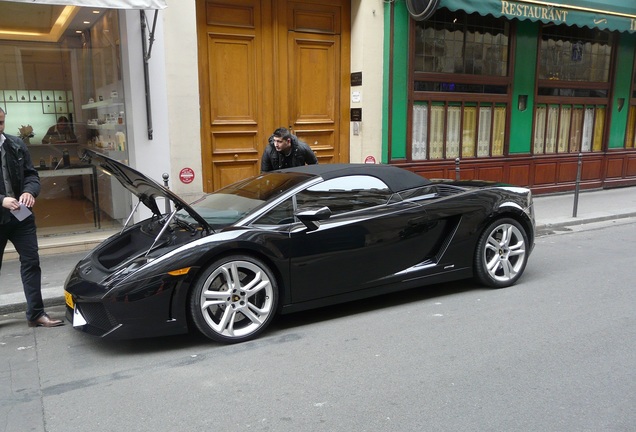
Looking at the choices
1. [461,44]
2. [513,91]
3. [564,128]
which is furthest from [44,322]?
[564,128]

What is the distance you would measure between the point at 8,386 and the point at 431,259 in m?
3.72

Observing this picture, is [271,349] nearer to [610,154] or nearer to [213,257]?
[213,257]

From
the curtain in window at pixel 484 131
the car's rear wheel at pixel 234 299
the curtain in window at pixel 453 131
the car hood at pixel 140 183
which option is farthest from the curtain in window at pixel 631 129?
the car hood at pixel 140 183

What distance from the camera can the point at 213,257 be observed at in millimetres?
4352

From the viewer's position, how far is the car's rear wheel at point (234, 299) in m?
4.30

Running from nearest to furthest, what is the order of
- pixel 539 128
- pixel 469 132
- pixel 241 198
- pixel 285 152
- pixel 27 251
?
1. pixel 27 251
2. pixel 241 198
3. pixel 285 152
4. pixel 469 132
5. pixel 539 128

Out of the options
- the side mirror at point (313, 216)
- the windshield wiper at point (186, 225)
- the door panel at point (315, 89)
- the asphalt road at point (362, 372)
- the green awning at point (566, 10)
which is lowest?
the asphalt road at point (362, 372)

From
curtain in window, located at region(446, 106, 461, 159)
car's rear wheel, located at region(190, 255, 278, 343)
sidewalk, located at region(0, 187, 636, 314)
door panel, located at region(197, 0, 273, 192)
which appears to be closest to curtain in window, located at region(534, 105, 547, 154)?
sidewalk, located at region(0, 187, 636, 314)

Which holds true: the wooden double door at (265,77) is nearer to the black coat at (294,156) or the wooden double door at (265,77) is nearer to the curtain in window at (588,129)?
the black coat at (294,156)

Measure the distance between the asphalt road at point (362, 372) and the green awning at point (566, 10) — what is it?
242 inches

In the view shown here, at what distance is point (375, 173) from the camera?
5473 millimetres

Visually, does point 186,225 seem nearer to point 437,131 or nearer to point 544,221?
point 544,221

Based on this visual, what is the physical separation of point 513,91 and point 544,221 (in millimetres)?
3511

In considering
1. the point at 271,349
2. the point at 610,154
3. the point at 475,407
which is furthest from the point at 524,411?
the point at 610,154
